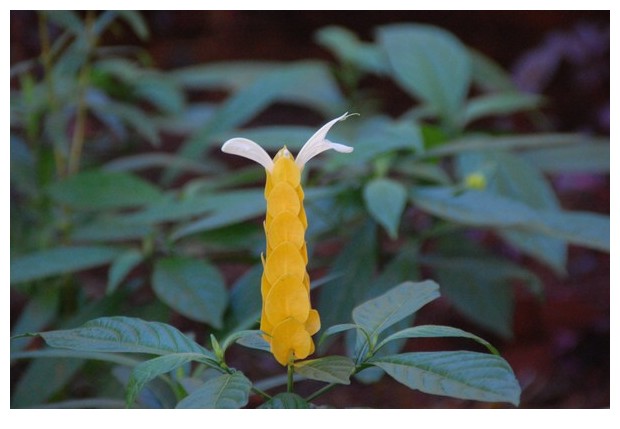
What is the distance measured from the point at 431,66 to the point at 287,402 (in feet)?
2.97

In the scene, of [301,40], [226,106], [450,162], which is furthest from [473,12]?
[226,106]

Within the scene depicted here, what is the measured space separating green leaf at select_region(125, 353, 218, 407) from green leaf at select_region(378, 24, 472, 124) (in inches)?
31.7

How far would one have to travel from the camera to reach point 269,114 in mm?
2293

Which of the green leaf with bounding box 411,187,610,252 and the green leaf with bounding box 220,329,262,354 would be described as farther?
the green leaf with bounding box 411,187,610,252

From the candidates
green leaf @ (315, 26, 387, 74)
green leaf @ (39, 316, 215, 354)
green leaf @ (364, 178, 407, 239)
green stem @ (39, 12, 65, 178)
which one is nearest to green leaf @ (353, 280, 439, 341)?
green leaf @ (39, 316, 215, 354)

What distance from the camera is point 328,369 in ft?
1.63

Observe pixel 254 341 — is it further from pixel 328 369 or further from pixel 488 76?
pixel 488 76

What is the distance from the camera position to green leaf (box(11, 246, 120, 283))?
2.96 ft

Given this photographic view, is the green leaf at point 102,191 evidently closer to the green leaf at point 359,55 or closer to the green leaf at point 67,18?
the green leaf at point 67,18

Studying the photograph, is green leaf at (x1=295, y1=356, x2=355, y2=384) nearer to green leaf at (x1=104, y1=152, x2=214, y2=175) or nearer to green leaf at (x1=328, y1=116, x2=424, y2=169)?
green leaf at (x1=328, y1=116, x2=424, y2=169)
